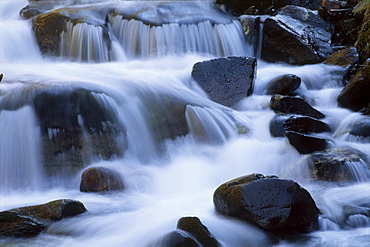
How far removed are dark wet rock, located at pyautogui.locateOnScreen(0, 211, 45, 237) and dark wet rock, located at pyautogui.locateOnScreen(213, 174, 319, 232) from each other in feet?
6.58

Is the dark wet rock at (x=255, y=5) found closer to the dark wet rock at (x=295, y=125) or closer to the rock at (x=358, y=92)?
the rock at (x=358, y=92)

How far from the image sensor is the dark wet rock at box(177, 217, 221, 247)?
4062mm

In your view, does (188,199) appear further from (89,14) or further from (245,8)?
(245,8)

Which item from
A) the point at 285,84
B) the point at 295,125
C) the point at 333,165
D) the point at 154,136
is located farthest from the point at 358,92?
the point at 154,136

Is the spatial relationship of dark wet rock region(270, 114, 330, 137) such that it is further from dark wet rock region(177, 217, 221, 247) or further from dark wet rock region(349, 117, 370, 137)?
dark wet rock region(177, 217, 221, 247)

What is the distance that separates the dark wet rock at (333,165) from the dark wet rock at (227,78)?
3.09 meters

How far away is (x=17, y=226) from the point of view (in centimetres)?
460

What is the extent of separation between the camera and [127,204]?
559 centimetres

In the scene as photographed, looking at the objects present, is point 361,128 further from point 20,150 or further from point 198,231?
point 20,150

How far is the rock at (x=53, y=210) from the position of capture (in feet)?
16.0

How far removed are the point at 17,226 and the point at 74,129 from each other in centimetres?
235

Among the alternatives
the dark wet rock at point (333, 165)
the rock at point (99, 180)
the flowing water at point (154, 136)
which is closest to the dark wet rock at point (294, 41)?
the flowing water at point (154, 136)

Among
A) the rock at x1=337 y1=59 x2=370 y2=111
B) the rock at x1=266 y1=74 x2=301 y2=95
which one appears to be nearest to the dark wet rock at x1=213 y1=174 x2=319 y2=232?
the rock at x1=337 y1=59 x2=370 y2=111

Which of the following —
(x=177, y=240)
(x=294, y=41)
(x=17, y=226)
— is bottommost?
(x=17, y=226)
